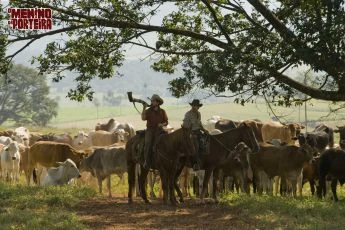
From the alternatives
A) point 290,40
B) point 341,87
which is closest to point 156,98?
point 290,40

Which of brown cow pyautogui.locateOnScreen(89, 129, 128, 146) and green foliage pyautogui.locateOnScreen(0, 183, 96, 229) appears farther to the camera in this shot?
brown cow pyautogui.locateOnScreen(89, 129, 128, 146)

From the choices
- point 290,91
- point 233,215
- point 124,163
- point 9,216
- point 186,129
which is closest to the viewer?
point 9,216

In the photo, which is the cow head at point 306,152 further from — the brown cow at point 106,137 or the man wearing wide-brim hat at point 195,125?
the brown cow at point 106,137

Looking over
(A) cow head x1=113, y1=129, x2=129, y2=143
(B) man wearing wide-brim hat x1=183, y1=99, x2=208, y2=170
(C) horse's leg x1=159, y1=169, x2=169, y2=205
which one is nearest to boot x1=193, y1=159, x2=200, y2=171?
(B) man wearing wide-brim hat x1=183, y1=99, x2=208, y2=170

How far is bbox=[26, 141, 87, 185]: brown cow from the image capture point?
2133cm

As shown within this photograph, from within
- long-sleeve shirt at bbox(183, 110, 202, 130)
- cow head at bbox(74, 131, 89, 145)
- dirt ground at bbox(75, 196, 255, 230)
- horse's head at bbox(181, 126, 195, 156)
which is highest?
long-sleeve shirt at bbox(183, 110, 202, 130)

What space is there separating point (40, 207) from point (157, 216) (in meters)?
2.60

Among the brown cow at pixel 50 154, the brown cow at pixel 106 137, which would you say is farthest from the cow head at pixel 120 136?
the brown cow at pixel 50 154

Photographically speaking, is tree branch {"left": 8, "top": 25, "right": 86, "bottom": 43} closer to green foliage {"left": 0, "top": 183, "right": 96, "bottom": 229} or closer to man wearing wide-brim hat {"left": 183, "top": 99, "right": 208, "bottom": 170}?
green foliage {"left": 0, "top": 183, "right": 96, "bottom": 229}

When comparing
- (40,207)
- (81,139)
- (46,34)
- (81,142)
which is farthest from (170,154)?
(81,139)

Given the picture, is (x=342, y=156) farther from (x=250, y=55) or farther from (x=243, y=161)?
(x=250, y=55)

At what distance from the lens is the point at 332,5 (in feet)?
46.9

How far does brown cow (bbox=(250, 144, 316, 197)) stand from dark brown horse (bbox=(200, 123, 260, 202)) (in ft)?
4.84

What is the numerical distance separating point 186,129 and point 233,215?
98.0 inches
